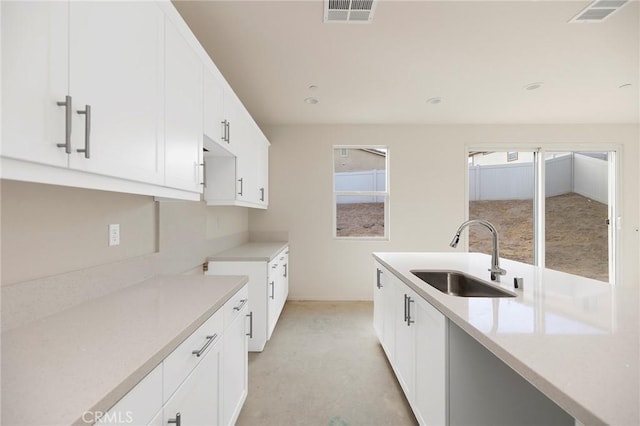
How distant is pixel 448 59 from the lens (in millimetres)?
2439

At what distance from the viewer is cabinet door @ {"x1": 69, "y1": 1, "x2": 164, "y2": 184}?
0.83m

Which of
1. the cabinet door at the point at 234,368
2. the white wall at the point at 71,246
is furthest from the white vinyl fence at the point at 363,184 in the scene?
the cabinet door at the point at 234,368

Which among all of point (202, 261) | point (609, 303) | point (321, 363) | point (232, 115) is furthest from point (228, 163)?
point (609, 303)

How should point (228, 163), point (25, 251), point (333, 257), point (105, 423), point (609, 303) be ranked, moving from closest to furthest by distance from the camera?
point (105, 423) → point (25, 251) → point (609, 303) → point (228, 163) → point (333, 257)

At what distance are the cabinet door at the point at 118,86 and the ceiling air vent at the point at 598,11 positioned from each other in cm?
262

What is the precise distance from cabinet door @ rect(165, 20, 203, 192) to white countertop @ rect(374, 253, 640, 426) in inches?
55.4

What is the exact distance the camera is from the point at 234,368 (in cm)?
156

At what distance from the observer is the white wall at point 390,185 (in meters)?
4.23

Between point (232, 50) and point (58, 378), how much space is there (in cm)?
237

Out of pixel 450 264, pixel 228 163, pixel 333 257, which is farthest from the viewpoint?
pixel 333 257

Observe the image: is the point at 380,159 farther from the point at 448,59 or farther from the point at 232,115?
the point at 232,115

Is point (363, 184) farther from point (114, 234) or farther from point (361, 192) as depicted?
point (114, 234)

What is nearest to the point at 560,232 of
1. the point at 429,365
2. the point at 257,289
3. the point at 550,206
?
the point at 550,206

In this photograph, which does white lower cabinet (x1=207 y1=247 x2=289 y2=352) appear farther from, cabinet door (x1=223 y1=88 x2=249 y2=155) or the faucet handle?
the faucet handle
